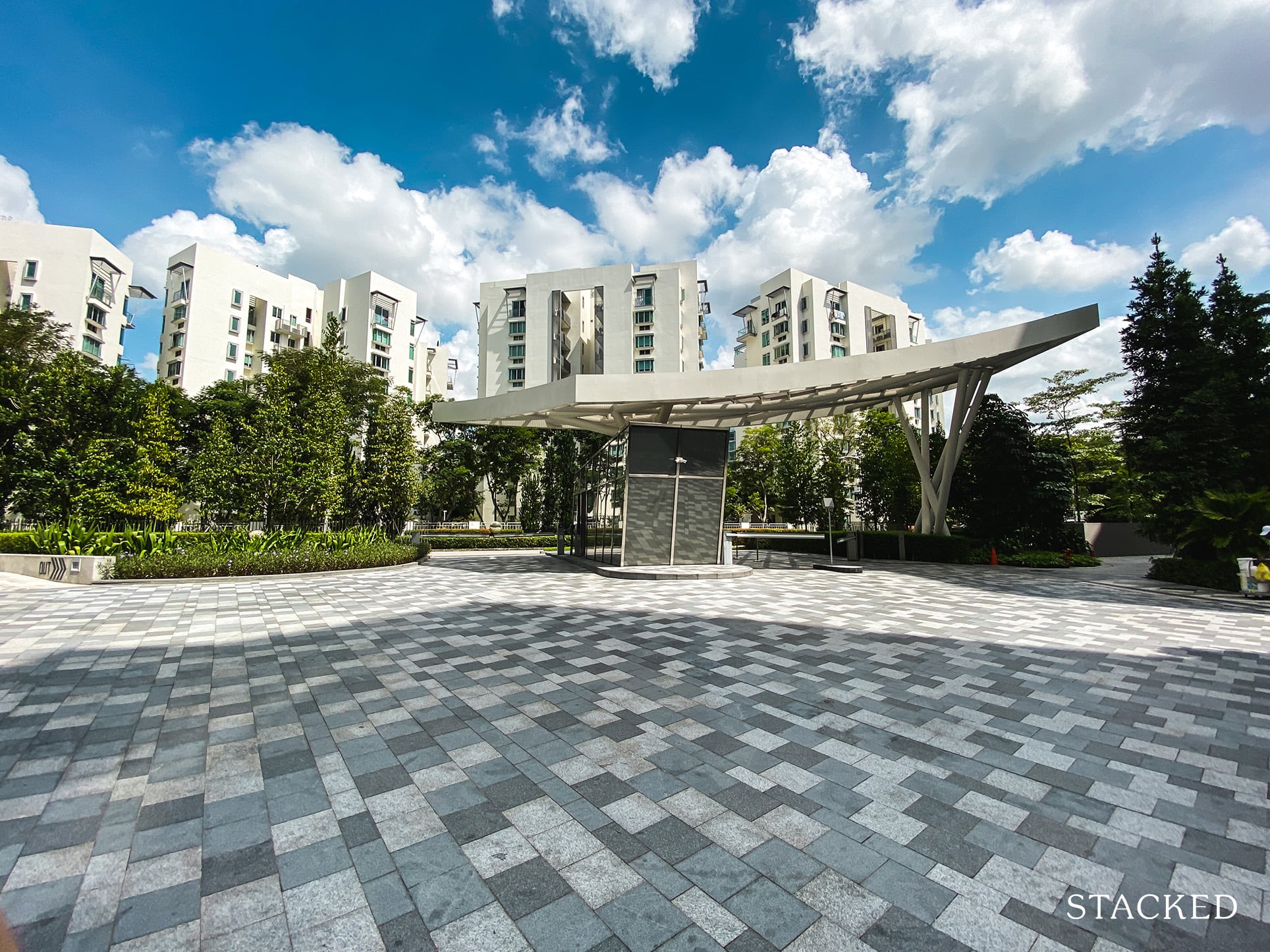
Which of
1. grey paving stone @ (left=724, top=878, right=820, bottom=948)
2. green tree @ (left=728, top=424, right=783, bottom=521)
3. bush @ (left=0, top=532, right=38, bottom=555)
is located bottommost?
grey paving stone @ (left=724, top=878, right=820, bottom=948)

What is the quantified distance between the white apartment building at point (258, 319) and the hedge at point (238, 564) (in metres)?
37.1

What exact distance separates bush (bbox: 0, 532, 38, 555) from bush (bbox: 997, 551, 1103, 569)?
3238 centimetres

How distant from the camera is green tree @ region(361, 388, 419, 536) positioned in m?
25.5

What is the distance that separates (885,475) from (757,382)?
67.7 feet

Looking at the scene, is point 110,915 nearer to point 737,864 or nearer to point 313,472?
point 737,864

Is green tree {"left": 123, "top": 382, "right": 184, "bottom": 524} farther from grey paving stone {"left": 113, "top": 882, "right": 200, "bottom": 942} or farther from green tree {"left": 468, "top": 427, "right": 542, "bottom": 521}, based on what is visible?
grey paving stone {"left": 113, "top": 882, "right": 200, "bottom": 942}

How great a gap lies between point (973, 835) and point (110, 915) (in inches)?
173

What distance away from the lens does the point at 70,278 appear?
4300cm

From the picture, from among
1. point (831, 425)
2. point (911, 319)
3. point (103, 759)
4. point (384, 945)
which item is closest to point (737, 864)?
point (384, 945)

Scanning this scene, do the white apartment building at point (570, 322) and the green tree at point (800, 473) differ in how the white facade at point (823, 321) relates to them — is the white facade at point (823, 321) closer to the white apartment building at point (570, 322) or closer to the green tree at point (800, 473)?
the white apartment building at point (570, 322)

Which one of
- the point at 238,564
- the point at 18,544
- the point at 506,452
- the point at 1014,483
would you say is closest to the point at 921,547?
the point at 1014,483

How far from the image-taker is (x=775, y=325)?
6109cm

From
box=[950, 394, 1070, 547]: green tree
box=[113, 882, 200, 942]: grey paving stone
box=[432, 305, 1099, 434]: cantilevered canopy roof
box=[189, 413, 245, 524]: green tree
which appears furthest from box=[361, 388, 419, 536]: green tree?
box=[950, 394, 1070, 547]: green tree

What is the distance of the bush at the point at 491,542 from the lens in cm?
2659
